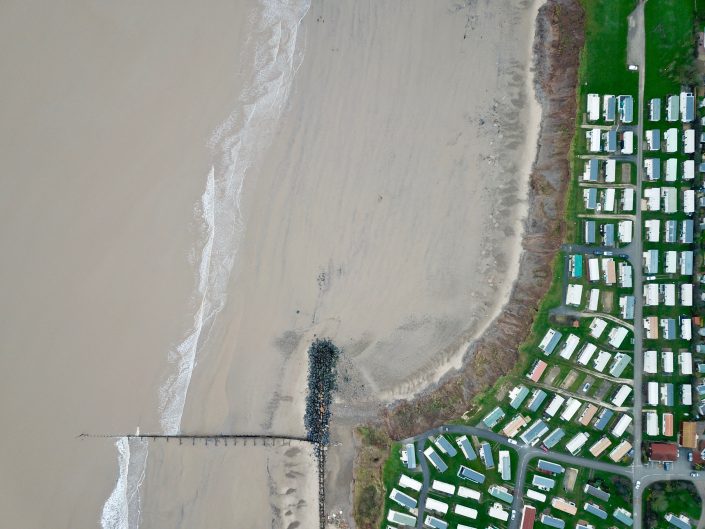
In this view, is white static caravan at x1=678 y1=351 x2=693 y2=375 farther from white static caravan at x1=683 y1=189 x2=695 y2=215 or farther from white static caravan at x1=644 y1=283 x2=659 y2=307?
white static caravan at x1=683 y1=189 x2=695 y2=215

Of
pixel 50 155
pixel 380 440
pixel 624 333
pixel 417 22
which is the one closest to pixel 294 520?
pixel 380 440

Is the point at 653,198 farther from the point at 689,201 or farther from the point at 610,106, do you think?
the point at 610,106

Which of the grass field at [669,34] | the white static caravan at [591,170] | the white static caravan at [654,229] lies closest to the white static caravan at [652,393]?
the white static caravan at [654,229]

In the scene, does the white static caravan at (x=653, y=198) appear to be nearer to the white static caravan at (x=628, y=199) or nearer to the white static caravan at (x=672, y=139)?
the white static caravan at (x=628, y=199)

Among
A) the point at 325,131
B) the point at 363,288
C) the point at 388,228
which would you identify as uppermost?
the point at 325,131

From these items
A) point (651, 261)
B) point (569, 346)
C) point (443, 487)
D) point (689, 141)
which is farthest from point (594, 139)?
point (443, 487)

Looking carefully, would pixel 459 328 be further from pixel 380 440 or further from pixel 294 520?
pixel 294 520
